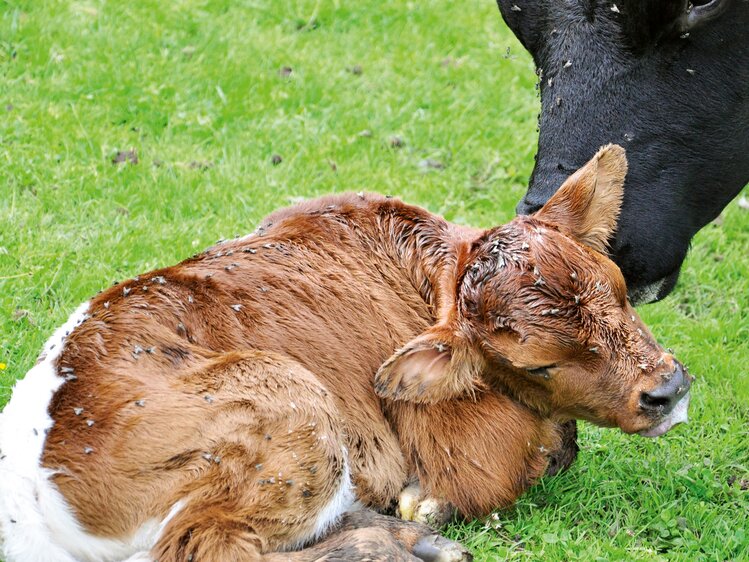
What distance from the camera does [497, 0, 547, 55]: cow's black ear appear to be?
6.17 meters

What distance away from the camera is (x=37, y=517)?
4.13 metres

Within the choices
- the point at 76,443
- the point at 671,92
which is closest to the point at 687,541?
the point at 671,92

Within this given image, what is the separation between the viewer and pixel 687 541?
15.9 feet

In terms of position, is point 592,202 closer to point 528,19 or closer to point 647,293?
point 647,293

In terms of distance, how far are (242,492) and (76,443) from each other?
2.23 feet

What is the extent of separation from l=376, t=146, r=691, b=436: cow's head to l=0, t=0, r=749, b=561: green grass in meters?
0.66

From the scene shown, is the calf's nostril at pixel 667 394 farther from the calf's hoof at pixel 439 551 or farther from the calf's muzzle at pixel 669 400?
the calf's hoof at pixel 439 551

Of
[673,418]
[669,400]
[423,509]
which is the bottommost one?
[423,509]

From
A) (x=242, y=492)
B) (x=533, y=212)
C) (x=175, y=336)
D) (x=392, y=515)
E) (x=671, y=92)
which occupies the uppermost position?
(x=671, y=92)

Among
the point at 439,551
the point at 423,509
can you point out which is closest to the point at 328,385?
the point at 423,509

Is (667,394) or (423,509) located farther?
(423,509)

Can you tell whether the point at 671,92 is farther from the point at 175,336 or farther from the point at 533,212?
the point at 175,336

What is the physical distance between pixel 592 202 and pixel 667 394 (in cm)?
106

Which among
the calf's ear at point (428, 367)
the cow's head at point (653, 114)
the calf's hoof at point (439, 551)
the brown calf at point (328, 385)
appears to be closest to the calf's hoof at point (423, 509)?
the brown calf at point (328, 385)
